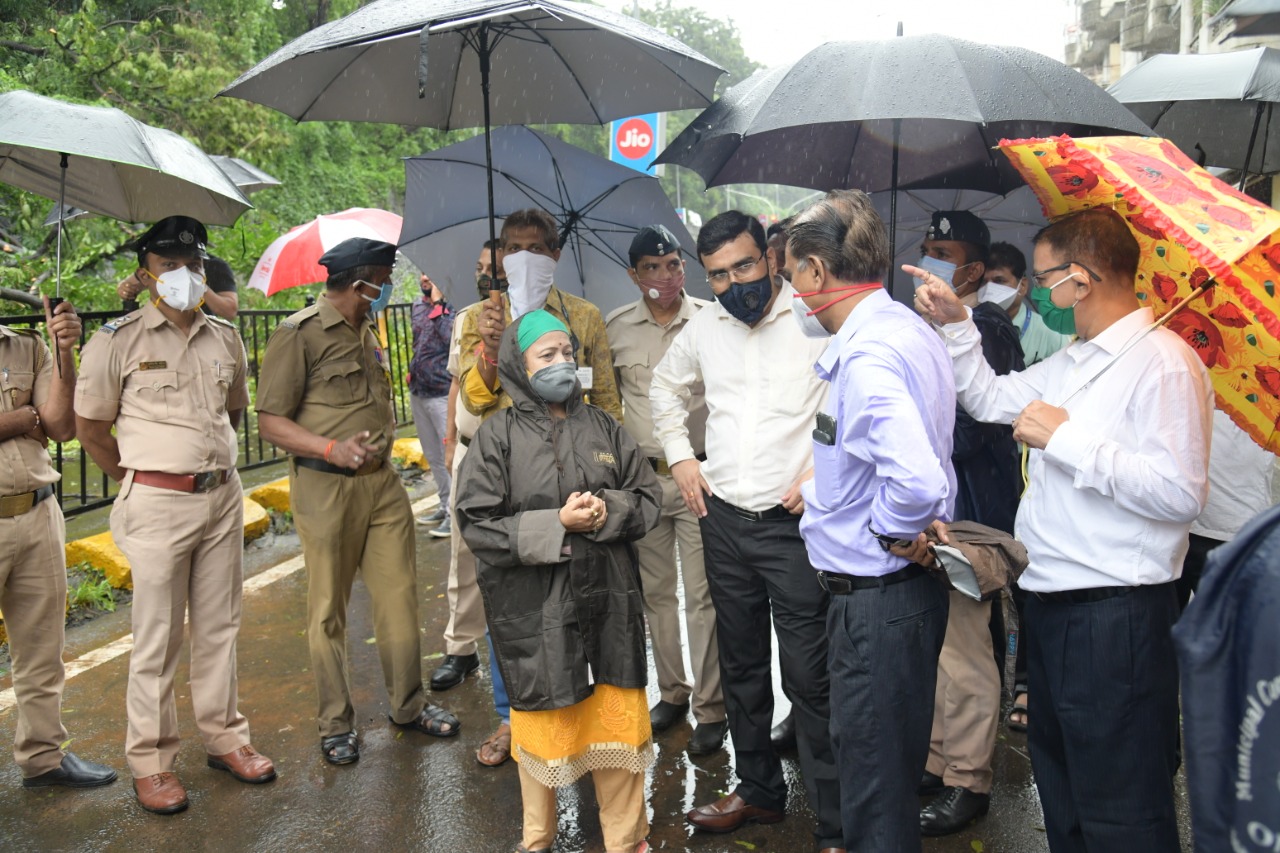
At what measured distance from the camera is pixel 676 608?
4.64m

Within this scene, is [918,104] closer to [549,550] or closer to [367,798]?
[549,550]

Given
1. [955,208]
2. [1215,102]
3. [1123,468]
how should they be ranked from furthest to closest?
[955,208]
[1215,102]
[1123,468]

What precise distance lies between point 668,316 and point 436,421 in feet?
10.7

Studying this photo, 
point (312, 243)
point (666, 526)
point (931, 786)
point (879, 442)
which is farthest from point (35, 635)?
point (312, 243)

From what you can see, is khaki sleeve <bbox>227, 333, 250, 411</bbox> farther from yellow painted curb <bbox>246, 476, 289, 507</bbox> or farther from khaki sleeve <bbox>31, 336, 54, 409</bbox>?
yellow painted curb <bbox>246, 476, 289, 507</bbox>

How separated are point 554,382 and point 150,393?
Answer: 175 cm

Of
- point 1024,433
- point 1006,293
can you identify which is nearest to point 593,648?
point 1024,433

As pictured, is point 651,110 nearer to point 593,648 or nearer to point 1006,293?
point 1006,293

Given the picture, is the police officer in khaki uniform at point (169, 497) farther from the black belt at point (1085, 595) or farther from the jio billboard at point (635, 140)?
the jio billboard at point (635, 140)

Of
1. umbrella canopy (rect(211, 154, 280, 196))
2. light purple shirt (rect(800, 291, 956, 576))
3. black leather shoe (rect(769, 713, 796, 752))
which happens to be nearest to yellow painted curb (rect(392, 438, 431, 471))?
umbrella canopy (rect(211, 154, 280, 196))

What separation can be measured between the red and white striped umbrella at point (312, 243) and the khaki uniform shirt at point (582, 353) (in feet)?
11.9

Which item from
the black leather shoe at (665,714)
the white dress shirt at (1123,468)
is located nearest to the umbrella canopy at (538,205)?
the black leather shoe at (665,714)

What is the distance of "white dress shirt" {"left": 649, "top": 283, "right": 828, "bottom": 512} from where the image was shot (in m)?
3.58

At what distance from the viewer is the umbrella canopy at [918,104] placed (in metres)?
3.10
